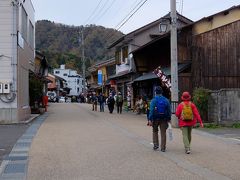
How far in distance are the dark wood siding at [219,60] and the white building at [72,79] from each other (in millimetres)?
96821

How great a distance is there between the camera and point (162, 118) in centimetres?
1308

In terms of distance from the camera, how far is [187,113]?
12.9 meters

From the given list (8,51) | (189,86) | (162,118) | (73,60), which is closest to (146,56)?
(189,86)

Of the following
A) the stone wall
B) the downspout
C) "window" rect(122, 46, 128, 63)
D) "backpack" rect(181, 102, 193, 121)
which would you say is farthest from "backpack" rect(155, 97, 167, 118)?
"window" rect(122, 46, 128, 63)

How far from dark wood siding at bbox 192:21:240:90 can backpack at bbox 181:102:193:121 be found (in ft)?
40.7

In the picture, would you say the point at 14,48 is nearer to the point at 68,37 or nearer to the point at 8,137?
the point at 8,137

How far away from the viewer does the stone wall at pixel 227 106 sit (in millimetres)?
21913

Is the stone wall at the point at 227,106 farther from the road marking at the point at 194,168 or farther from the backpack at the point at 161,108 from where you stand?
the road marking at the point at 194,168

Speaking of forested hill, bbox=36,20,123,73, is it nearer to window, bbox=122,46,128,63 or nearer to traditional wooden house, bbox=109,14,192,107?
window, bbox=122,46,128,63

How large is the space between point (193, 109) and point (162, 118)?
878 millimetres

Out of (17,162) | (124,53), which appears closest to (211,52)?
(17,162)

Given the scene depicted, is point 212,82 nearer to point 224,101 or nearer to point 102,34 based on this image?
point 224,101

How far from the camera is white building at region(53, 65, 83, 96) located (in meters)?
122

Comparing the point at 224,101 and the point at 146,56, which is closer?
the point at 224,101
